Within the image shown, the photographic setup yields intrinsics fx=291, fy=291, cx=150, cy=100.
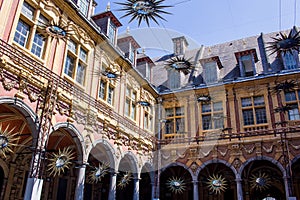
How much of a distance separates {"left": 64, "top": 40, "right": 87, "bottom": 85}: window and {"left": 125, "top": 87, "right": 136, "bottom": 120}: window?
2.66 metres

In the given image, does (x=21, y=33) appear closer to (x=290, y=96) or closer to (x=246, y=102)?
(x=246, y=102)

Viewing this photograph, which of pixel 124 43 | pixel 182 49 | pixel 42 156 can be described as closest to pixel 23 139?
pixel 42 156

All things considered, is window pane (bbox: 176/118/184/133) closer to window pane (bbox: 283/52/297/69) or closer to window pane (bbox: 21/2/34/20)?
window pane (bbox: 283/52/297/69)

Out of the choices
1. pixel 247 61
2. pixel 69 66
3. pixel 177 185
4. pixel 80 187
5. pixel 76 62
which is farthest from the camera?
pixel 247 61

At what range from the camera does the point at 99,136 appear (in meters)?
8.62

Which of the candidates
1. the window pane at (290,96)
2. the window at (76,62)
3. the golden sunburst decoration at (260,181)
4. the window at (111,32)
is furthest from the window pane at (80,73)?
the window pane at (290,96)

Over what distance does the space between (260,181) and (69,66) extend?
787 centimetres

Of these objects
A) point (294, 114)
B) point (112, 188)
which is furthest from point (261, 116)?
point (112, 188)

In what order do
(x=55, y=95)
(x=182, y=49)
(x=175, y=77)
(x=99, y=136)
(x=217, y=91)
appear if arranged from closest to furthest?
(x=55, y=95), (x=99, y=136), (x=217, y=91), (x=175, y=77), (x=182, y=49)

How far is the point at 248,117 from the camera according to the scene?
12336 millimetres

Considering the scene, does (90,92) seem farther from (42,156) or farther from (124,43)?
(124,43)

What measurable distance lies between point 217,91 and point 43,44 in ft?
26.4

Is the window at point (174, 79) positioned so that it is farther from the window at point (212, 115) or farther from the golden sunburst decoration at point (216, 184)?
the golden sunburst decoration at point (216, 184)

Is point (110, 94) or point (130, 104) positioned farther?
point (130, 104)
